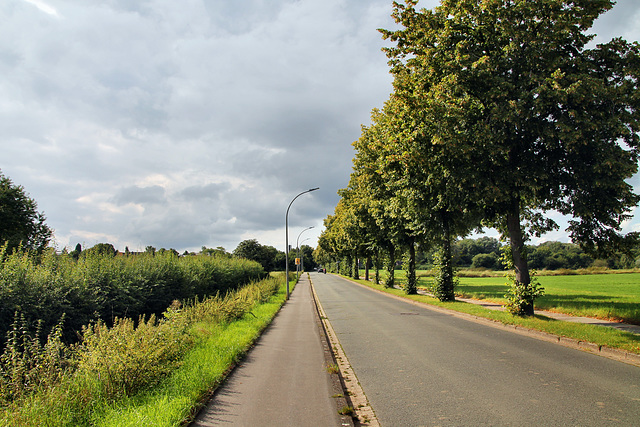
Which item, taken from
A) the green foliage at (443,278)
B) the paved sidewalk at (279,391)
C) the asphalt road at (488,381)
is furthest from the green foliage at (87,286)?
the green foliage at (443,278)

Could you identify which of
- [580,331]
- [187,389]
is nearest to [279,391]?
[187,389]

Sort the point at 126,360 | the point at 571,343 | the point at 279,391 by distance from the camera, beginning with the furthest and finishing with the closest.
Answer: the point at 571,343
the point at 279,391
the point at 126,360

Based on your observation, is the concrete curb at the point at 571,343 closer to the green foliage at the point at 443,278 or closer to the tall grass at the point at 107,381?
the green foliage at the point at 443,278

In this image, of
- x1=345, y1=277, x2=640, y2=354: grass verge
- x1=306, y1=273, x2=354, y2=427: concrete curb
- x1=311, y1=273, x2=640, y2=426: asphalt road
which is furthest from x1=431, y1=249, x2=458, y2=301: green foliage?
x1=306, y1=273, x2=354, y2=427: concrete curb

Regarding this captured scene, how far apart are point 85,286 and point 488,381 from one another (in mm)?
9530

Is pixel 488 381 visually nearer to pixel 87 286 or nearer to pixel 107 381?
pixel 107 381

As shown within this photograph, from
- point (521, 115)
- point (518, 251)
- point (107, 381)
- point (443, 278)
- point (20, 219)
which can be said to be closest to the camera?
point (107, 381)

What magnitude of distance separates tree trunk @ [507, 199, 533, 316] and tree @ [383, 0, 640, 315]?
0.06 metres

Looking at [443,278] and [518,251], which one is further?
[443,278]

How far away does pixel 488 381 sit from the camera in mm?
6438

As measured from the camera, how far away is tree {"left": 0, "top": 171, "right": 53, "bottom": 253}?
3269cm

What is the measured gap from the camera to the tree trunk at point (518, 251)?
45.0 feet

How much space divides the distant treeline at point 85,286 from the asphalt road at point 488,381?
5.56 metres

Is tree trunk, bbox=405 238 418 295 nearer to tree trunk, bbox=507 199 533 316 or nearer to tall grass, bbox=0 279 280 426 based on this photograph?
tree trunk, bbox=507 199 533 316
